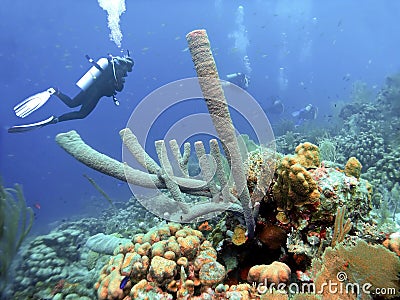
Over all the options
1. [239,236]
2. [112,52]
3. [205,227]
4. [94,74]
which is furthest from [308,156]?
[112,52]

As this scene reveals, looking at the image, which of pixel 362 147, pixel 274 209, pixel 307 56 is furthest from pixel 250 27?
pixel 274 209

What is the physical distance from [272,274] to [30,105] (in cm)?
651

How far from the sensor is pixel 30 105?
20.8ft

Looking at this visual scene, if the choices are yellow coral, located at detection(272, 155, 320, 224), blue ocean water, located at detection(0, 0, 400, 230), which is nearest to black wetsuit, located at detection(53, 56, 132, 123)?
yellow coral, located at detection(272, 155, 320, 224)

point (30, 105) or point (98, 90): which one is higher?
point (98, 90)

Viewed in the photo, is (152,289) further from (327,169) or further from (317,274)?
(327,169)

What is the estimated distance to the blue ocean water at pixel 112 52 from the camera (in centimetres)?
4869

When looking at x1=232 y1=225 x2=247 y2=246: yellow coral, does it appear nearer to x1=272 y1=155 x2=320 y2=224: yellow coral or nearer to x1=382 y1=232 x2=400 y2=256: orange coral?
x1=272 y1=155 x2=320 y2=224: yellow coral

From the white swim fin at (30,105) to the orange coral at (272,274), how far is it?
19.1 ft

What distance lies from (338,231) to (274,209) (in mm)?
809

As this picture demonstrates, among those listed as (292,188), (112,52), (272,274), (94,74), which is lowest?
(272,274)

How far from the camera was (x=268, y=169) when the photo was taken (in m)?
3.14

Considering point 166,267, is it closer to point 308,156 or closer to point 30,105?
point 308,156

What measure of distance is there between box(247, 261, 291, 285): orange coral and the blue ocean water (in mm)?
37787
